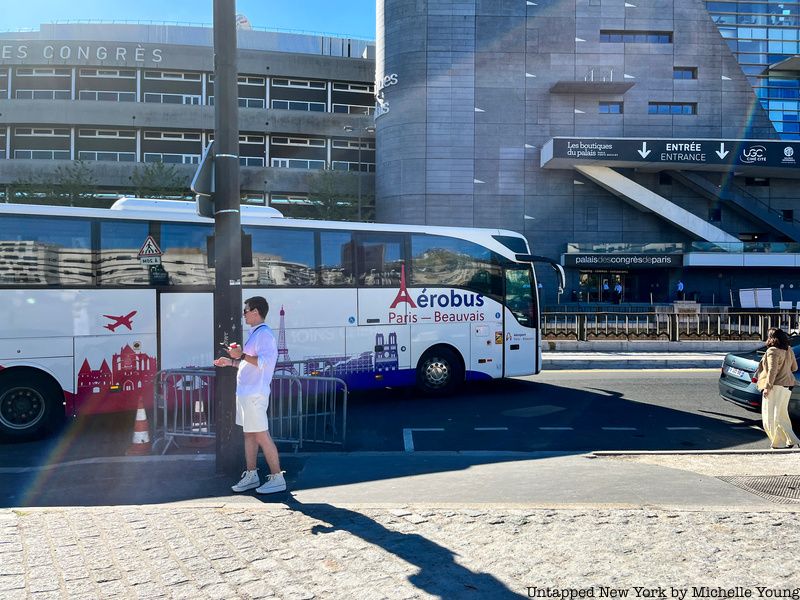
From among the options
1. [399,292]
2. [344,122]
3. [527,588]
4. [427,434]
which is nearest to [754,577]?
[527,588]

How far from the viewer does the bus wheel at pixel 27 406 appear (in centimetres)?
862

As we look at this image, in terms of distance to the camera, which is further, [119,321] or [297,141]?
[297,141]

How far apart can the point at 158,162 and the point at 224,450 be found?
38.6 meters

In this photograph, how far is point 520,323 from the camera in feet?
43.3

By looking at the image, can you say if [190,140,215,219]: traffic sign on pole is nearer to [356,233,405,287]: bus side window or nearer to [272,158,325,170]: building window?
[356,233,405,287]: bus side window

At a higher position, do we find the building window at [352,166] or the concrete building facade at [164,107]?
the concrete building facade at [164,107]

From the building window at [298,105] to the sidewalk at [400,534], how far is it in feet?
142

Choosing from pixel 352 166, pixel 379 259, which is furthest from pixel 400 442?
pixel 352 166

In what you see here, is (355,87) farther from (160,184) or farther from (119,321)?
(119,321)

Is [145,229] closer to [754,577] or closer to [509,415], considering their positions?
[509,415]

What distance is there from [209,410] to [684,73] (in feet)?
143

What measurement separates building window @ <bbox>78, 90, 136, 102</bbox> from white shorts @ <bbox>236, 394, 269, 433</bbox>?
4534 cm

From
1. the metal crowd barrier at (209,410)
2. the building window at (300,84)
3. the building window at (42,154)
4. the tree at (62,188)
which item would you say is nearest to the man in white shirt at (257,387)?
the metal crowd barrier at (209,410)

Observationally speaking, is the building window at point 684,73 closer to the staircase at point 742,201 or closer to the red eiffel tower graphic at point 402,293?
the staircase at point 742,201
